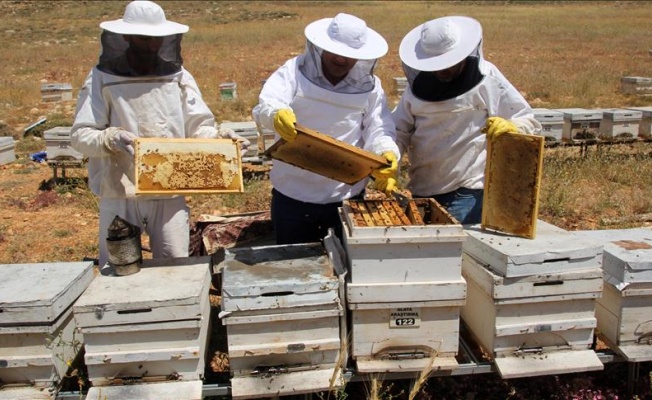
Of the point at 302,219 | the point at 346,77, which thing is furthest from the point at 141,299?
the point at 346,77

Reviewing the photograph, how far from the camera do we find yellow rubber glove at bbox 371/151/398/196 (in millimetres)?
3133

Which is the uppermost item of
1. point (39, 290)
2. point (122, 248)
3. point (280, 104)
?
point (280, 104)

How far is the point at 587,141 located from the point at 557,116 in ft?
2.00

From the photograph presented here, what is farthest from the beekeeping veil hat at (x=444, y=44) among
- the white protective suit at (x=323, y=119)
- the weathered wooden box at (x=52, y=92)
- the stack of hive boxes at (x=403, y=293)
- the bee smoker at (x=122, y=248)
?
the weathered wooden box at (x=52, y=92)

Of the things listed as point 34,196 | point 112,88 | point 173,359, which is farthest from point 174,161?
point 34,196

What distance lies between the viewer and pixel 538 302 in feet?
9.20

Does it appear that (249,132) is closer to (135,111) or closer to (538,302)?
(135,111)

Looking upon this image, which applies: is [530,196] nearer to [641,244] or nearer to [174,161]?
[641,244]

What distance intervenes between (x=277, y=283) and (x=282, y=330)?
0.77 ft

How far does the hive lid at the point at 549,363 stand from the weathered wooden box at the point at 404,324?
0.92 ft

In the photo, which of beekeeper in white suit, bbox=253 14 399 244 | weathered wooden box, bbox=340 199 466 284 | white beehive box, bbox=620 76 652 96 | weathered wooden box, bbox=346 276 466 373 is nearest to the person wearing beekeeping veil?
beekeeper in white suit, bbox=253 14 399 244

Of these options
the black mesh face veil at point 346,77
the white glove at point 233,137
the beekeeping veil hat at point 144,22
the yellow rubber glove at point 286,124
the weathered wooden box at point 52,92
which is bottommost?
the weathered wooden box at point 52,92

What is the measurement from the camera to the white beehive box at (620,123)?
8062mm

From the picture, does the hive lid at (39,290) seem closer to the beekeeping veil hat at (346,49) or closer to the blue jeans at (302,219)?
the blue jeans at (302,219)
